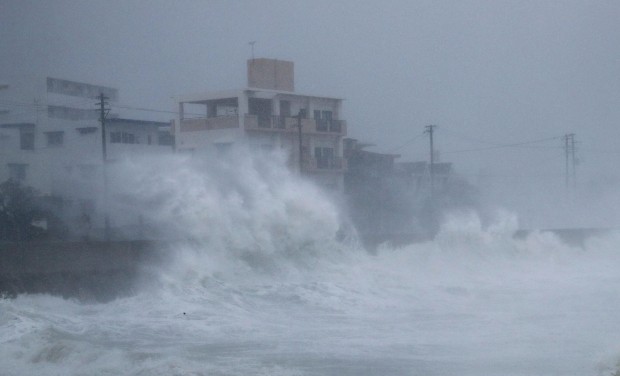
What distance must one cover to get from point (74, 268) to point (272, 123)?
1821cm

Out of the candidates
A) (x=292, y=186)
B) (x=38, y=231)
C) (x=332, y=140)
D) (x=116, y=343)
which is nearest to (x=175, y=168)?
(x=292, y=186)

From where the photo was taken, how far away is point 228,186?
22.1 metres

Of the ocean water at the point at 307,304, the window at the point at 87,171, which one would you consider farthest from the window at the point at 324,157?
the window at the point at 87,171

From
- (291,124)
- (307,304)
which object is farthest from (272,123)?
(307,304)

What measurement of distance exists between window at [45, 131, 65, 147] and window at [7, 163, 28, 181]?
1.83 m

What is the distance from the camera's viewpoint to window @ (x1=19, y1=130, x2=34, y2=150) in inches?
1240

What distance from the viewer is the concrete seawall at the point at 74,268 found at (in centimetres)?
1556

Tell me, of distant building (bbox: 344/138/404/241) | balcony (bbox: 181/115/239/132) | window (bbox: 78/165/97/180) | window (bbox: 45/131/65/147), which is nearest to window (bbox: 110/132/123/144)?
window (bbox: 45/131/65/147)

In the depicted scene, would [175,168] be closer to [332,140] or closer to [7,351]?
[7,351]

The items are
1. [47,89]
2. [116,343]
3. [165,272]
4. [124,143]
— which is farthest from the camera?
[47,89]

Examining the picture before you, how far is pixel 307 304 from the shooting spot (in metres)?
17.0

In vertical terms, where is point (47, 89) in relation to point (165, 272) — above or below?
above

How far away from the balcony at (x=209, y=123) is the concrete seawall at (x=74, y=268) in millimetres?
16108

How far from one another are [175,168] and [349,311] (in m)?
7.78
